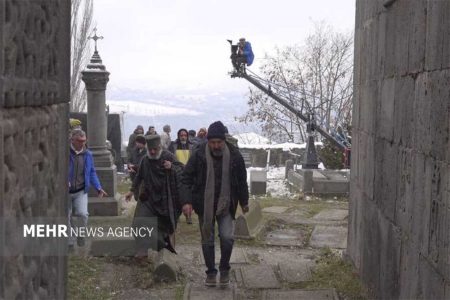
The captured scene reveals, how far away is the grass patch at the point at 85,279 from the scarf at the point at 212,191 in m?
1.20

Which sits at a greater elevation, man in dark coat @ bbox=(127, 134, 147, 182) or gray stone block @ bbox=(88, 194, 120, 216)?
man in dark coat @ bbox=(127, 134, 147, 182)

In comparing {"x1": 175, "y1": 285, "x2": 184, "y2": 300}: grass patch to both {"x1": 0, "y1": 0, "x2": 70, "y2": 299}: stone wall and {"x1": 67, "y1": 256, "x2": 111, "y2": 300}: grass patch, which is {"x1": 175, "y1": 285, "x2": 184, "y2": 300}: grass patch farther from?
{"x1": 0, "y1": 0, "x2": 70, "y2": 299}: stone wall

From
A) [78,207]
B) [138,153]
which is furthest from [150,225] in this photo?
[138,153]

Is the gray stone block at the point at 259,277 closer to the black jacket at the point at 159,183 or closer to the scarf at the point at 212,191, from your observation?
the scarf at the point at 212,191

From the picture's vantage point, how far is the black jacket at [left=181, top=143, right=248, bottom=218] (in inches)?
255

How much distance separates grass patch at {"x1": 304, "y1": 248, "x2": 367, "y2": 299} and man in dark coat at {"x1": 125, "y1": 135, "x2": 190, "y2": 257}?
1.67 metres

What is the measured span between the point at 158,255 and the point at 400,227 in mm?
3044

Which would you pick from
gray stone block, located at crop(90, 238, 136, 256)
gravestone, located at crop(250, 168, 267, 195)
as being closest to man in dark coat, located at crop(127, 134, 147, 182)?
gray stone block, located at crop(90, 238, 136, 256)

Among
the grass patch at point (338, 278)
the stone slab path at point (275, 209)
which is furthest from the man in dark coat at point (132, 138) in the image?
the grass patch at point (338, 278)

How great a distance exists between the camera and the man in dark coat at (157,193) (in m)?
7.34

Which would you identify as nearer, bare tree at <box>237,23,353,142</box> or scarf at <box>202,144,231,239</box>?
scarf at <box>202,144,231,239</box>

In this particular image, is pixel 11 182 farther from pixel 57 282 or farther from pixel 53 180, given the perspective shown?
pixel 57 282

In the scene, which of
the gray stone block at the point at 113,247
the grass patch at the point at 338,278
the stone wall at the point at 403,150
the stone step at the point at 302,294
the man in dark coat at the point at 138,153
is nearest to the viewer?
the stone wall at the point at 403,150

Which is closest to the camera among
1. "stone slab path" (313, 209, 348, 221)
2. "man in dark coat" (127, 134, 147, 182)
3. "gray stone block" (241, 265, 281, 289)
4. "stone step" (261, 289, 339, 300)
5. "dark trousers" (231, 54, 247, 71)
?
"stone step" (261, 289, 339, 300)
